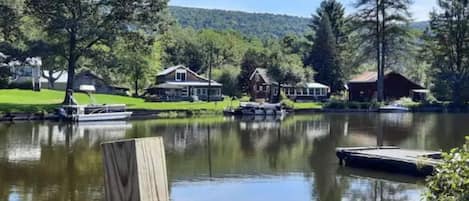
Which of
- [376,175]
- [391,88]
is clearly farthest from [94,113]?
[391,88]

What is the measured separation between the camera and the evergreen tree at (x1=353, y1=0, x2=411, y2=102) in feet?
224

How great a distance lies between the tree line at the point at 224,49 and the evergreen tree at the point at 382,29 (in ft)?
0.36

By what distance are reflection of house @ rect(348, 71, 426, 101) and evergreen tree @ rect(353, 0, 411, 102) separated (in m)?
5.41

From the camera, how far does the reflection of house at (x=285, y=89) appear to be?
240ft

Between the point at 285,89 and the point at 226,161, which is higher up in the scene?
the point at 285,89

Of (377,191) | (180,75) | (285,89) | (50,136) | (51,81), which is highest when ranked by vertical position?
(180,75)

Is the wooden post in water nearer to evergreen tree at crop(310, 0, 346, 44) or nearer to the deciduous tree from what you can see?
the deciduous tree

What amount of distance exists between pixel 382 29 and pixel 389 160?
5033cm

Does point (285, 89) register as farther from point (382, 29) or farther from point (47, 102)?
point (47, 102)

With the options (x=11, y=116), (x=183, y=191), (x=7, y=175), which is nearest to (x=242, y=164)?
(x=183, y=191)

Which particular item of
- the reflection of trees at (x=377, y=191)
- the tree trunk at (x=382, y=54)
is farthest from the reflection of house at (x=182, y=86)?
the reflection of trees at (x=377, y=191)

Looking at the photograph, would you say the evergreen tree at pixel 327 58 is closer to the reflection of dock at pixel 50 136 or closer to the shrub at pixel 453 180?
the reflection of dock at pixel 50 136

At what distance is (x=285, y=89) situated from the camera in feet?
242

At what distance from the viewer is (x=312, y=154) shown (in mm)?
25578
